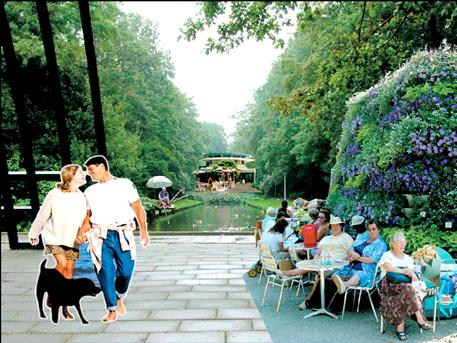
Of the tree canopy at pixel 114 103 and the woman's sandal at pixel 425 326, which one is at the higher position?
the tree canopy at pixel 114 103

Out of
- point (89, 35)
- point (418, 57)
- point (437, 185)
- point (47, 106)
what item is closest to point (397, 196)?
point (437, 185)

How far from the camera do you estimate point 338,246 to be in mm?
5973

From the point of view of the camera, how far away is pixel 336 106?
1209 centimetres

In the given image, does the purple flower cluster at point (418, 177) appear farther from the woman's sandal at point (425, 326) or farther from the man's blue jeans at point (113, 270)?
the man's blue jeans at point (113, 270)

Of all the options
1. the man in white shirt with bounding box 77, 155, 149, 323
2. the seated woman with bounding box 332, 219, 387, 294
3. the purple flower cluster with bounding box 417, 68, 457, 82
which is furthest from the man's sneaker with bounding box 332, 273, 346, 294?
the man in white shirt with bounding box 77, 155, 149, 323

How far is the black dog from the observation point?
217cm

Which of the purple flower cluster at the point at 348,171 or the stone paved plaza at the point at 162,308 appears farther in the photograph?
the purple flower cluster at the point at 348,171

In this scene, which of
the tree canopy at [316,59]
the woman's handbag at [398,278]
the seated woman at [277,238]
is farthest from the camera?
the seated woman at [277,238]

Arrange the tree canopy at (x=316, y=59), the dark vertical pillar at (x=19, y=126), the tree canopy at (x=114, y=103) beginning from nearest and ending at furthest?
the dark vertical pillar at (x=19, y=126), the tree canopy at (x=316, y=59), the tree canopy at (x=114, y=103)

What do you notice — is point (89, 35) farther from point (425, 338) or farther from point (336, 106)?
point (336, 106)

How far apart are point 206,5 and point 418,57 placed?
4551mm

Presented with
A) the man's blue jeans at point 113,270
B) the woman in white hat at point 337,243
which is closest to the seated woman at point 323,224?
the woman in white hat at point 337,243

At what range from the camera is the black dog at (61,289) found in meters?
2.17

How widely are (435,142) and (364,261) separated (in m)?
1.89
